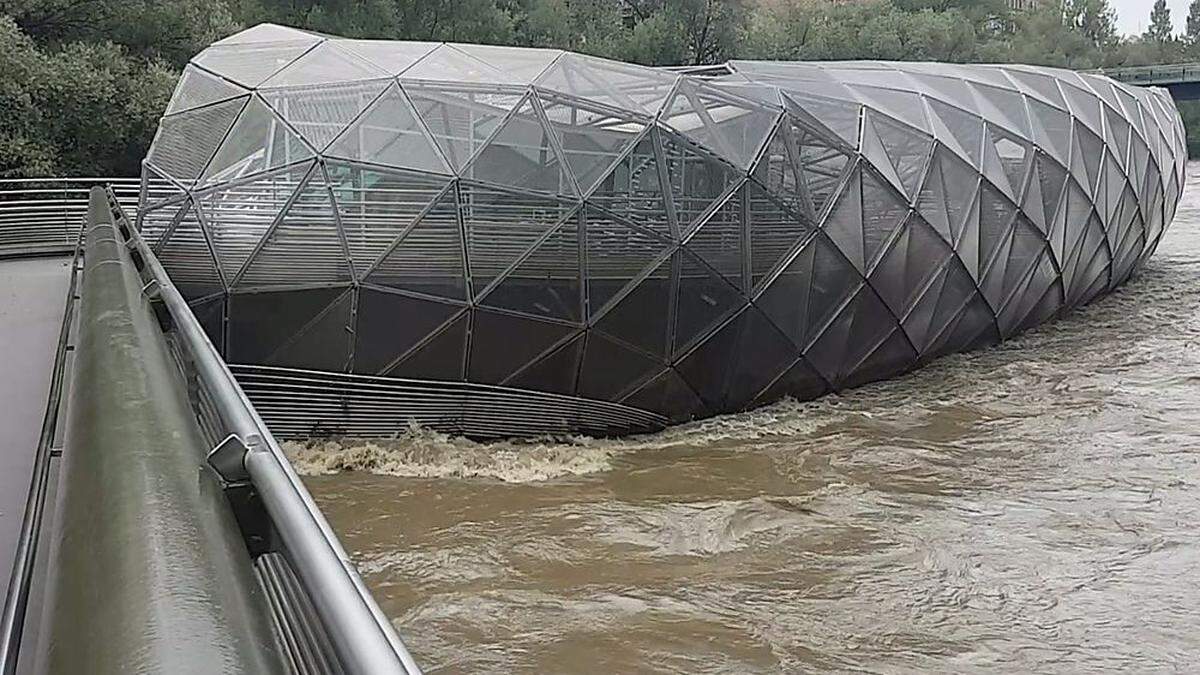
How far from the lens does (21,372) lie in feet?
18.9

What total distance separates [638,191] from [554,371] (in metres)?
2.59

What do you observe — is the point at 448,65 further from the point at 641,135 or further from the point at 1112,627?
the point at 1112,627

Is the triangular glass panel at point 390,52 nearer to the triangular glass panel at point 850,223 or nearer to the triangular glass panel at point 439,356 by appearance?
the triangular glass panel at point 439,356

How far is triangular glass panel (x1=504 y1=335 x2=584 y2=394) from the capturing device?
13680 mm

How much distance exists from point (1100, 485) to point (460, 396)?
7.58 metres

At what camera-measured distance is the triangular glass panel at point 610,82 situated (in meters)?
14.5

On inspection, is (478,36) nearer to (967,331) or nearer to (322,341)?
(967,331)

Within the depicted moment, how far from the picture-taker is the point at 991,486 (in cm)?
1223

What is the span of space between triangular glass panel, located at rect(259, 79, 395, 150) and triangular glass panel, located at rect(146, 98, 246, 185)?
0.64m

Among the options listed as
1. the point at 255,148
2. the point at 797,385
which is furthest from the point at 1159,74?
the point at 255,148

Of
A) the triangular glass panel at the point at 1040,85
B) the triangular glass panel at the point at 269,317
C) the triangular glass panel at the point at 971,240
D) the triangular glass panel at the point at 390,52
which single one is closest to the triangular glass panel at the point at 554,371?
the triangular glass panel at the point at 269,317

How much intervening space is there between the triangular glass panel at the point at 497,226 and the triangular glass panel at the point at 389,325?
644 mm

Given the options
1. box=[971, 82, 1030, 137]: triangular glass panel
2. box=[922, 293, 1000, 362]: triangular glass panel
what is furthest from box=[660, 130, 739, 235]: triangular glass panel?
box=[971, 82, 1030, 137]: triangular glass panel

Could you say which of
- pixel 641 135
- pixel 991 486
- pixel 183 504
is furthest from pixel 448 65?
pixel 183 504
